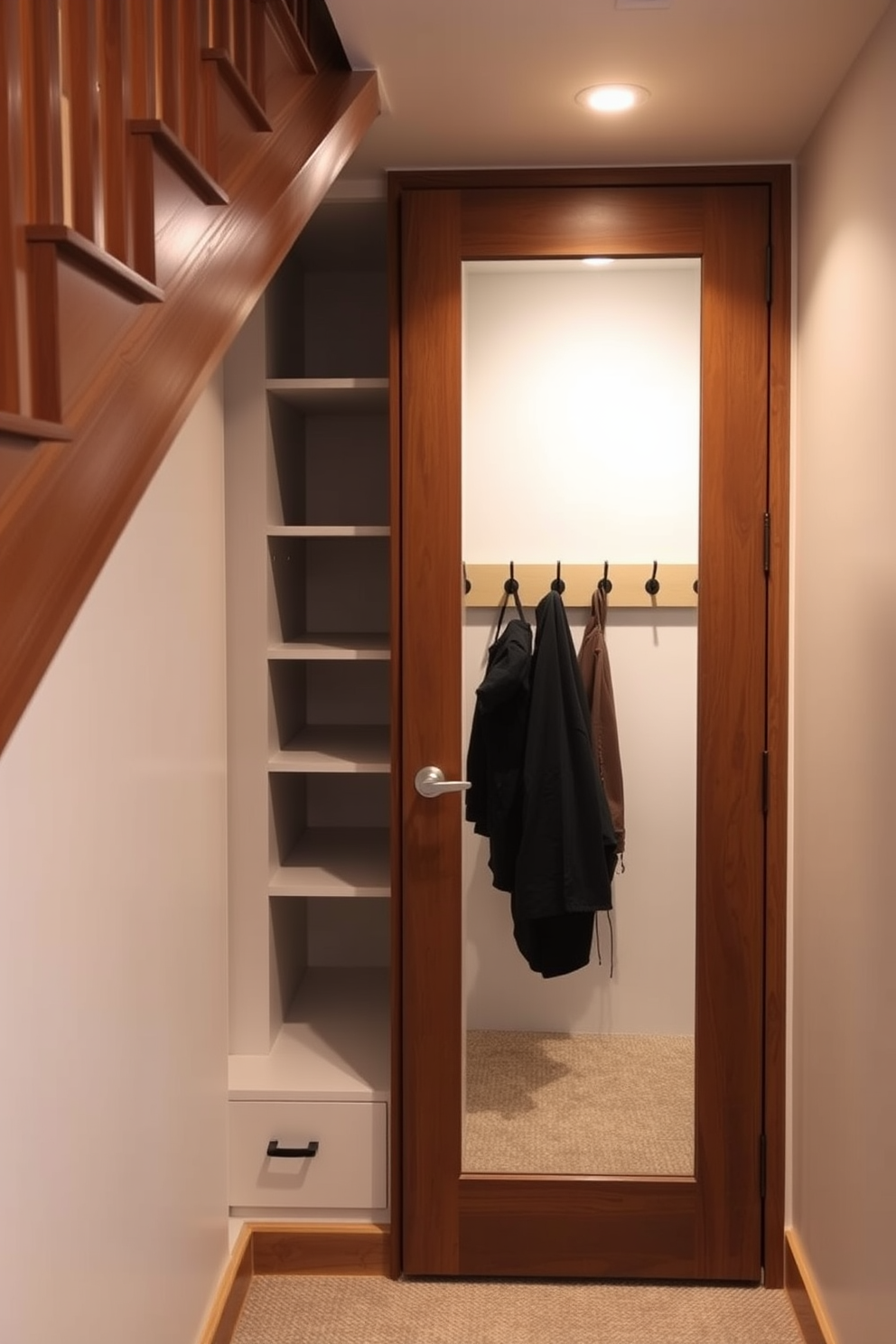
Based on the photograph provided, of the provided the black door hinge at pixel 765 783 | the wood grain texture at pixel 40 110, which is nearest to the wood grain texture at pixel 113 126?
the wood grain texture at pixel 40 110

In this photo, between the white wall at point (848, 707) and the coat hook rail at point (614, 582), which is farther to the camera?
the coat hook rail at point (614, 582)

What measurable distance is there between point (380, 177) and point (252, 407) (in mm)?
542

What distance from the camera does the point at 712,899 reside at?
2549mm

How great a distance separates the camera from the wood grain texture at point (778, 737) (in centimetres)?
248

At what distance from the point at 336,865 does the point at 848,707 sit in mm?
1240

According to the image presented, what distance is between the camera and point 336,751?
279 cm

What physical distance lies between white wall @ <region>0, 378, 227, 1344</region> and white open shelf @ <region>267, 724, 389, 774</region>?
0.21 metres

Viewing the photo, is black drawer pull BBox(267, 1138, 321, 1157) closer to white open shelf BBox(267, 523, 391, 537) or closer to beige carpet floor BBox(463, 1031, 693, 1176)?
beige carpet floor BBox(463, 1031, 693, 1176)

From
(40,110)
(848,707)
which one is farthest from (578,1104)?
(40,110)

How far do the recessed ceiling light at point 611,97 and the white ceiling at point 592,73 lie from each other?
20 millimetres

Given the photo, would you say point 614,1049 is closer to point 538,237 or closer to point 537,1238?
point 537,1238

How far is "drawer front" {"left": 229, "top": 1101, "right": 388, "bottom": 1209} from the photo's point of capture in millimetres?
2600

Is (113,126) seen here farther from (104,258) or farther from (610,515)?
(610,515)

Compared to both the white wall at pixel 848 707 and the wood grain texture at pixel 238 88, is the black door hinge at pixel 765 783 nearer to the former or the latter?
the white wall at pixel 848 707
